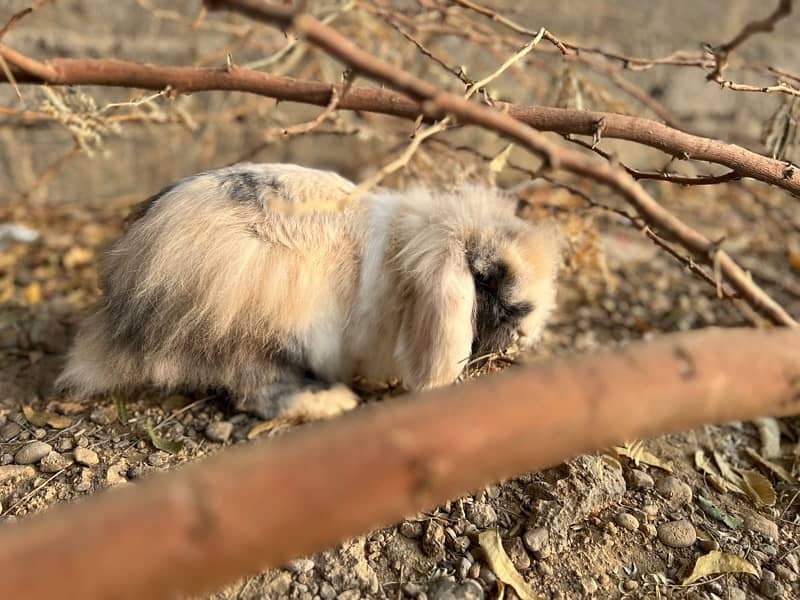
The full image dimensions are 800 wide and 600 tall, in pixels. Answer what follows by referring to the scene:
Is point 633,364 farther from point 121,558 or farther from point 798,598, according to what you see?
point 798,598

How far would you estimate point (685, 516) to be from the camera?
175 cm

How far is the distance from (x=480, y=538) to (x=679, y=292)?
194 centimetres

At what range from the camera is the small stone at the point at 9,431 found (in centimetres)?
184

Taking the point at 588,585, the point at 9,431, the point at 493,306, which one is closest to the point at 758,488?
the point at 588,585

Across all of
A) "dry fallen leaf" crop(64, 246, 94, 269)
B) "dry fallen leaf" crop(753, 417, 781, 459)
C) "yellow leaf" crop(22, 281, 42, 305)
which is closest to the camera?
"dry fallen leaf" crop(753, 417, 781, 459)

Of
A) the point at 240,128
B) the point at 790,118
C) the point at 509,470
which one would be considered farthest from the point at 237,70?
the point at 240,128

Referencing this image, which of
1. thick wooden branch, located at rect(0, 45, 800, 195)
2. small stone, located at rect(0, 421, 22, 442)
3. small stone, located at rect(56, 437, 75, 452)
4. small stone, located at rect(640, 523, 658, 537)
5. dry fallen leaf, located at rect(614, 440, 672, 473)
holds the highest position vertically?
thick wooden branch, located at rect(0, 45, 800, 195)

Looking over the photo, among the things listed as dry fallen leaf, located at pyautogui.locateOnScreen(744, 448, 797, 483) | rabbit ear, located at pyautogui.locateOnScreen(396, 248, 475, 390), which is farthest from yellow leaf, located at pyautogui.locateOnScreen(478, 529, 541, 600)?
dry fallen leaf, located at pyautogui.locateOnScreen(744, 448, 797, 483)

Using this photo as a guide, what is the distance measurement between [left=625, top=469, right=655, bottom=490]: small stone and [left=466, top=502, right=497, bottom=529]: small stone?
0.40 metres

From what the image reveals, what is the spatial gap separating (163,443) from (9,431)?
431mm

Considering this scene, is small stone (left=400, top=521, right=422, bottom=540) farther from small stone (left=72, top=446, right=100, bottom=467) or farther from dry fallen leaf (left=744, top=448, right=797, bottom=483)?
dry fallen leaf (left=744, top=448, right=797, bottom=483)

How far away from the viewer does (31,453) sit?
1751 mm

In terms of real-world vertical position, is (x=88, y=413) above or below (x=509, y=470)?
below

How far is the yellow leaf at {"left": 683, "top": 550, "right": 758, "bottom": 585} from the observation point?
5.20ft
